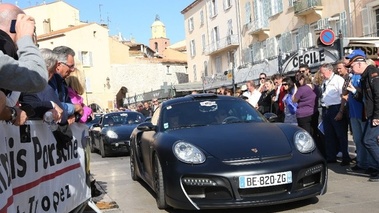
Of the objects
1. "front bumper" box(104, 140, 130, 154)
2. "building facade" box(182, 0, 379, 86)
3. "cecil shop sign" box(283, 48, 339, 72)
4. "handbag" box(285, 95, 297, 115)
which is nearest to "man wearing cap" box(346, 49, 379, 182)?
"handbag" box(285, 95, 297, 115)

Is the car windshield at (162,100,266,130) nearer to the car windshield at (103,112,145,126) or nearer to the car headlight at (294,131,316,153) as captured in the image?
the car headlight at (294,131,316,153)

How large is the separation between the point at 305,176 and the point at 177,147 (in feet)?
4.73

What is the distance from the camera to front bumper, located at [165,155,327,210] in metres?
5.05

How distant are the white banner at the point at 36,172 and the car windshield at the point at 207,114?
1.90 meters

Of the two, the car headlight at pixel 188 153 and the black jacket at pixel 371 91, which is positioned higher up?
the black jacket at pixel 371 91

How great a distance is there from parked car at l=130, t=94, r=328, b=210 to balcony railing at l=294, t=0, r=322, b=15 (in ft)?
82.3

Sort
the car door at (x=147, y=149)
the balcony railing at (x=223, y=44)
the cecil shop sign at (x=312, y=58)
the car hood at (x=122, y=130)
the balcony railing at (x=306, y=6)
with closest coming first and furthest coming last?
the car door at (x=147, y=149), the car hood at (x=122, y=130), the cecil shop sign at (x=312, y=58), the balcony railing at (x=306, y=6), the balcony railing at (x=223, y=44)

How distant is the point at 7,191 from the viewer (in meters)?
2.55

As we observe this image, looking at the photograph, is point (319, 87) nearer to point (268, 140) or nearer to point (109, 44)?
point (268, 140)

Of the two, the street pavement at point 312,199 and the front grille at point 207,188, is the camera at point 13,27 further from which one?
the street pavement at point 312,199

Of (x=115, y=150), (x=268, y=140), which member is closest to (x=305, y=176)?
(x=268, y=140)

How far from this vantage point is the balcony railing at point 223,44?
144 feet

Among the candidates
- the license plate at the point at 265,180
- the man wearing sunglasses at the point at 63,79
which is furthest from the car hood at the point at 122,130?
the license plate at the point at 265,180

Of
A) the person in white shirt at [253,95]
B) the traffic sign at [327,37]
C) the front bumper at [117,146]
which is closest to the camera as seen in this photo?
the person in white shirt at [253,95]
